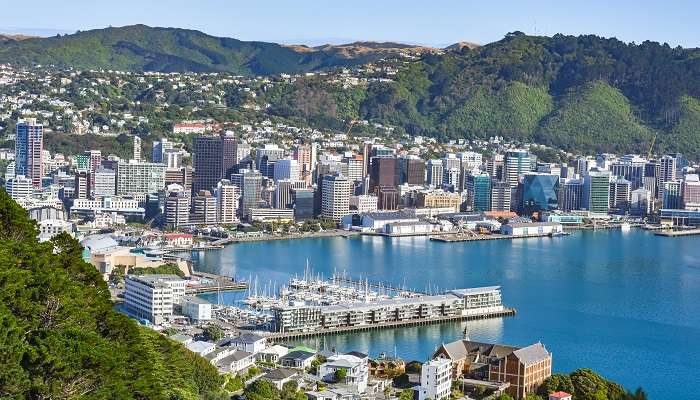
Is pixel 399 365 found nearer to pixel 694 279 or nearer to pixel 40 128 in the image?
pixel 694 279

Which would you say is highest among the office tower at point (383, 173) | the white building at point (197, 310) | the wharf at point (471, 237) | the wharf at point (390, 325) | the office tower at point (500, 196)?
the office tower at point (383, 173)

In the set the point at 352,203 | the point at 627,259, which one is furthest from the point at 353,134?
the point at 627,259

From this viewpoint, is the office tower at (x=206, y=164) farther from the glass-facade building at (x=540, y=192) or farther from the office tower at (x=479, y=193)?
the glass-facade building at (x=540, y=192)

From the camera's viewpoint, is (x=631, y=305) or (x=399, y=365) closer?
(x=399, y=365)

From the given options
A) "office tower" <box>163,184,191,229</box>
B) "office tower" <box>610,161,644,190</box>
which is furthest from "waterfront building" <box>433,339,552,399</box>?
"office tower" <box>610,161,644,190</box>

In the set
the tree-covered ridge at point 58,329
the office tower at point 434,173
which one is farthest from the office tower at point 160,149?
the tree-covered ridge at point 58,329

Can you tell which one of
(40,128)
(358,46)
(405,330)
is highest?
(358,46)

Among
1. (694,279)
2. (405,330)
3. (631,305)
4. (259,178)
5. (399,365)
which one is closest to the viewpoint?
(399,365)
